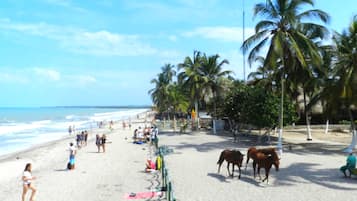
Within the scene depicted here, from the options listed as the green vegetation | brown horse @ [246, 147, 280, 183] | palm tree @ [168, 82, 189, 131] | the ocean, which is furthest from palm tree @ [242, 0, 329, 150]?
palm tree @ [168, 82, 189, 131]

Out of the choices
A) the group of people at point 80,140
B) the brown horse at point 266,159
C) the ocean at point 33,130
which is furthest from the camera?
the ocean at point 33,130

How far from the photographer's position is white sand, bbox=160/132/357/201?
11117mm

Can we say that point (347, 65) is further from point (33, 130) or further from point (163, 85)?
point (33, 130)

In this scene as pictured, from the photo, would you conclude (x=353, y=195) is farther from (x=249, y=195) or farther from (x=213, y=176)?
(x=213, y=176)

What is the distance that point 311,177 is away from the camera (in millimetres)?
13742

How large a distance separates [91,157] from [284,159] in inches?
489

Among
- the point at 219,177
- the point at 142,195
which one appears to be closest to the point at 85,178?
the point at 142,195

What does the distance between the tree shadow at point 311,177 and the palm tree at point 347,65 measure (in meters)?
6.55

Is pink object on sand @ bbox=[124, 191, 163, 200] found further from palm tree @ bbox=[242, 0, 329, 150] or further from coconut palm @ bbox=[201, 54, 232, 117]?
coconut palm @ bbox=[201, 54, 232, 117]

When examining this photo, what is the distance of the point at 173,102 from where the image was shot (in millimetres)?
52531

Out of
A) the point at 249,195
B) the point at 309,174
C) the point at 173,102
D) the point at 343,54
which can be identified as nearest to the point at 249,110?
the point at 343,54

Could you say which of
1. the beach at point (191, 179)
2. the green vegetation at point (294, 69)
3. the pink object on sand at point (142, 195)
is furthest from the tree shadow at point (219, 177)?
the green vegetation at point (294, 69)

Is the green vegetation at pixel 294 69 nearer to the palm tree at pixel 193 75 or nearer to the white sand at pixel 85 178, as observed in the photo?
the palm tree at pixel 193 75

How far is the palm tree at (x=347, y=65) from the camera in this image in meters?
19.9
